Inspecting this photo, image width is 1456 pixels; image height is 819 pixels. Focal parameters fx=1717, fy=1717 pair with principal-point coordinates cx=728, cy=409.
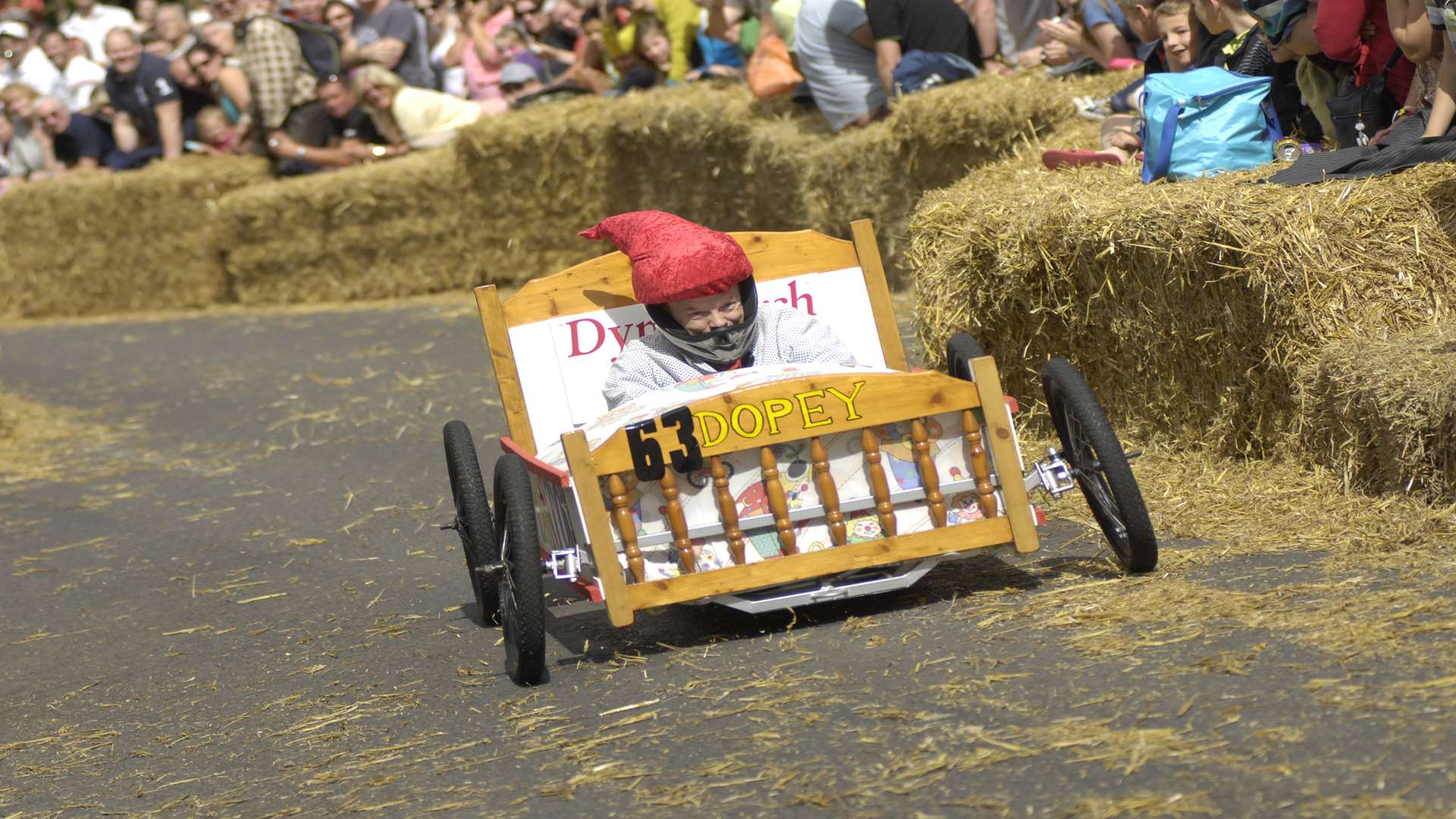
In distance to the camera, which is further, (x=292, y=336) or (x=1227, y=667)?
(x=292, y=336)

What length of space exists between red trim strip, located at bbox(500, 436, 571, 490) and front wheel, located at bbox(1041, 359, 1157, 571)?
146 centimetres

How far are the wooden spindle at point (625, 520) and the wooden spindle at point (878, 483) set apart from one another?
684mm

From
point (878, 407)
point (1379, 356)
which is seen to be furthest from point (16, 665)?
point (1379, 356)

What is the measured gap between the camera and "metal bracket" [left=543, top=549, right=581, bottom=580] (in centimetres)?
489

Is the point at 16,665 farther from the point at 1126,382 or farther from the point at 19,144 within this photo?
the point at 19,144

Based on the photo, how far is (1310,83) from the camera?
7.23 meters

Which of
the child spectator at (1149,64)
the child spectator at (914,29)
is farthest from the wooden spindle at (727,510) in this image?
the child spectator at (914,29)

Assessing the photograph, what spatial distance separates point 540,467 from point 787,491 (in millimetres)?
757

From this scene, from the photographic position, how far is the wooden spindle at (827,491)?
15.8ft

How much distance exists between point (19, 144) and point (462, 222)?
6505 mm

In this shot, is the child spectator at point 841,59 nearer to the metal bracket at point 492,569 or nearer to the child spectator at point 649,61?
the child spectator at point 649,61

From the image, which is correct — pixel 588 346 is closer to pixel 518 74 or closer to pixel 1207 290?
pixel 1207 290

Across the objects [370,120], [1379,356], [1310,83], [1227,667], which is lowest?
[1227,667]

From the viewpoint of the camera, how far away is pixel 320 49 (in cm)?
1562
